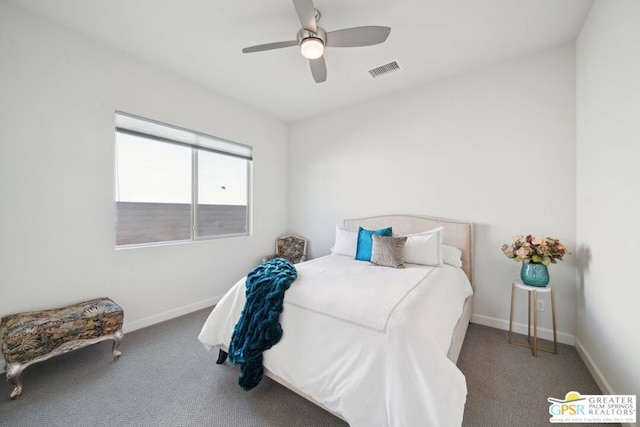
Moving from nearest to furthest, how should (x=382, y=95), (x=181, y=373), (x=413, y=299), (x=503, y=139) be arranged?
1. (x=413, y=299)
2. (x=181, y=373)
3. (x=503, y=139)
4. (x=382, y=95)

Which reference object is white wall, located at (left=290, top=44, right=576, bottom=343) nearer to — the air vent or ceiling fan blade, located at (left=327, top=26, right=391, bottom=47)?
the air vent

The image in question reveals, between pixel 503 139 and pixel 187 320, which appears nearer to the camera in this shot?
pixel 503 139

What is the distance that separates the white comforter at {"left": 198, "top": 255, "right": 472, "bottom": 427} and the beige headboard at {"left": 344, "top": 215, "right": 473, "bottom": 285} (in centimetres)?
93

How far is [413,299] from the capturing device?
1509mm

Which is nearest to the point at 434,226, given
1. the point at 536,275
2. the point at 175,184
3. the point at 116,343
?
the point at 536,275

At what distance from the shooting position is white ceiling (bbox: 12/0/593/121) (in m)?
1.87

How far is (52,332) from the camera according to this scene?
5.70 ft

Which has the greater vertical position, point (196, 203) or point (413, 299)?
point (196, 203)

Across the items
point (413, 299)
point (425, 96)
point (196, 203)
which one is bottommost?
point (413, 299)

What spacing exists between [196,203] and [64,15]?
1.96 meters

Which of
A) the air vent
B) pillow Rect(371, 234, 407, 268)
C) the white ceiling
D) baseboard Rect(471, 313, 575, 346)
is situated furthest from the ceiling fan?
baseboard Rect(471, 313, 575, 346)

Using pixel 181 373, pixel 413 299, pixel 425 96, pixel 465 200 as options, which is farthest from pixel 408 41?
pixel 181 373

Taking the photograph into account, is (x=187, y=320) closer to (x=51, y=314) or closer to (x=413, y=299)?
(x=51, y=314)

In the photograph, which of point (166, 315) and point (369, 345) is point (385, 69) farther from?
point (166, 315)
